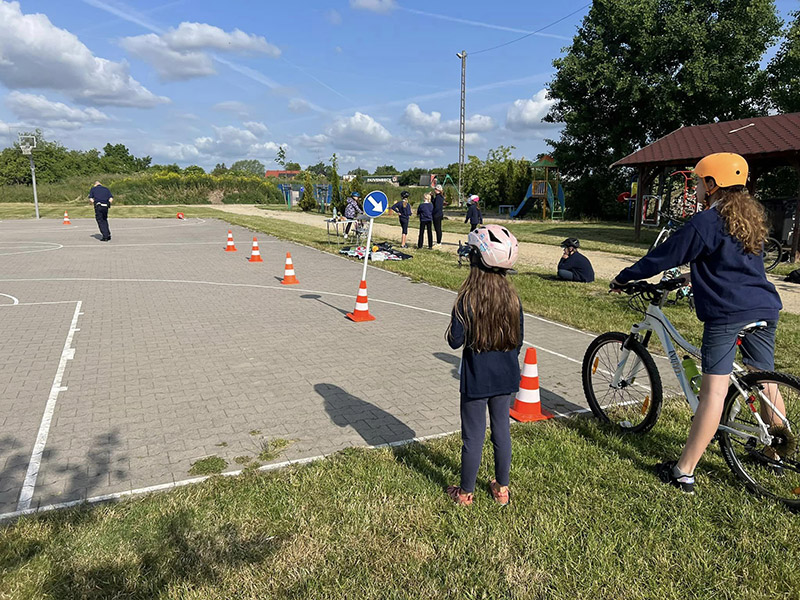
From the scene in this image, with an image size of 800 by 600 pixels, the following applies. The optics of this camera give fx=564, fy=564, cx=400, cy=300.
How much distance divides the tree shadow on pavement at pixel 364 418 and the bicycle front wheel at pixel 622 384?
64.3 inches

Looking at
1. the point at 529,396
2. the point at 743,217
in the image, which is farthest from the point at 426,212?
the point at 743,217

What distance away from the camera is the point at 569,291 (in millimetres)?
10969

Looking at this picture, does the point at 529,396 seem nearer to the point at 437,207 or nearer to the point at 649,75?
the point at 437,207

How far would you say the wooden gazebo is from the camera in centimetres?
1620

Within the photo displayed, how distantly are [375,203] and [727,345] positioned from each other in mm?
7073

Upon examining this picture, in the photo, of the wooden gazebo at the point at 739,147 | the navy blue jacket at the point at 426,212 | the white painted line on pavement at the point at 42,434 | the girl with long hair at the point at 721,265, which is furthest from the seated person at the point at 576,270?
the white painted line on pavement at the point at 42,434

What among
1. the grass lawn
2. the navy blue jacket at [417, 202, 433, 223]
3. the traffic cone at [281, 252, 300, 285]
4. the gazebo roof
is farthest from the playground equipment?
the grass lawn

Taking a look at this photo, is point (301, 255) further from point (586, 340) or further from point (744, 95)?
point (744, 95)

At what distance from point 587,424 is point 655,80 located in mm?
30131

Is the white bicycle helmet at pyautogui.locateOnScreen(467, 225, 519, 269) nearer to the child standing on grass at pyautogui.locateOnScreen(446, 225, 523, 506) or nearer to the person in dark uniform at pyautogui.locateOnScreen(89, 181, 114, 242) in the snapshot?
the child standing on grass at pyautogui.locateOnScreen(446, 225, 523, 506)

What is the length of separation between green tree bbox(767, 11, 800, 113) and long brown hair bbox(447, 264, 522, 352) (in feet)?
97.0

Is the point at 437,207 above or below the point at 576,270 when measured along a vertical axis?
above

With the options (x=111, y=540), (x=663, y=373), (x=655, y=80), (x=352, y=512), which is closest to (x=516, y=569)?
(x=352, y=512)

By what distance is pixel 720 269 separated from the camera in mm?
3270
